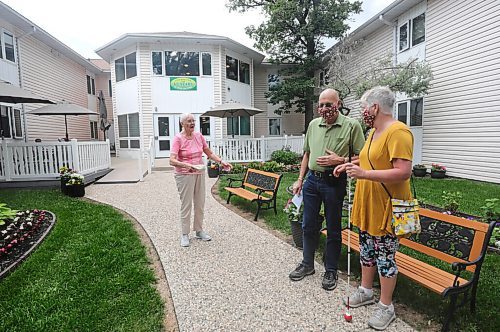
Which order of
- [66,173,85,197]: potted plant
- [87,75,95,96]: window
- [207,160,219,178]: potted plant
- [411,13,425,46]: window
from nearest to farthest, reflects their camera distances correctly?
[66,173,85,197]: potted plant < [207,160,219,178]: potted plant < [411,13,425,46]: window < [87,75,95,96]: window

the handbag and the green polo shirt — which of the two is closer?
the handbag

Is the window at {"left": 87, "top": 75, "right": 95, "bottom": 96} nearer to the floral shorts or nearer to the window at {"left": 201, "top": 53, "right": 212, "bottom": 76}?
the window at {"left": 201, "top": 53, "right": 212, "bottom": 76}

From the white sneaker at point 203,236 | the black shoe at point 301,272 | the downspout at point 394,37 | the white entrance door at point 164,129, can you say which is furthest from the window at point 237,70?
the black shoe at point 301,272

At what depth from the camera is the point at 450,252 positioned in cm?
262

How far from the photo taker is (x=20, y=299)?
278 centimetres

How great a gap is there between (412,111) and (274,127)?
32.0 feet

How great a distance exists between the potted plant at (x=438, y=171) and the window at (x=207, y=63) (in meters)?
11.3

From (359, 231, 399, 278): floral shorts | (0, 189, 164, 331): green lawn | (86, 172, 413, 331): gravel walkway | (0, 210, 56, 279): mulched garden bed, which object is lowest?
(86, 172, 413, 331): gravel walkway

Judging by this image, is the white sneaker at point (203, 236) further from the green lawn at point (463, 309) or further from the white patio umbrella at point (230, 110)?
the white patio umbrella at point (230, 110)

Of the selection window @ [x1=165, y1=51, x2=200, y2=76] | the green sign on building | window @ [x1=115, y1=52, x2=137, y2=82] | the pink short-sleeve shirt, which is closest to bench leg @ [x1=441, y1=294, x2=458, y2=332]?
the pink short-sleeve shirt

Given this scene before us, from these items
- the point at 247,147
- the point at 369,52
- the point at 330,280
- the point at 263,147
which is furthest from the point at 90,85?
the point at 330,280

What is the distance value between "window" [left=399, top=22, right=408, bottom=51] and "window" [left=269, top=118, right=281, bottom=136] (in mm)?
9307

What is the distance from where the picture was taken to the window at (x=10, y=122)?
11.0 meters

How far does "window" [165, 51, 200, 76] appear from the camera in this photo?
49.8 ft
